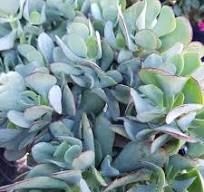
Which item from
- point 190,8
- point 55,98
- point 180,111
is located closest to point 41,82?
point 55,98

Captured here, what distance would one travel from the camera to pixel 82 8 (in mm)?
1115

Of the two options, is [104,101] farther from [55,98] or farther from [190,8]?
[190,8]

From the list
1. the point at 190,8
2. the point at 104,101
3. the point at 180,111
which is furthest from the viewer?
the point at 190,8

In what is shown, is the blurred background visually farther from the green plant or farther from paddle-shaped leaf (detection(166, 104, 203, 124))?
paddle-shaped leaf (detection(166, 104, 203, 124))

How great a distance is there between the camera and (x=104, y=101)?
97 centimetres

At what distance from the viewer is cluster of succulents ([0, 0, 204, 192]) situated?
0.88 metres

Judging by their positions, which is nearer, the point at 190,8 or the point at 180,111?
the point at 180,111

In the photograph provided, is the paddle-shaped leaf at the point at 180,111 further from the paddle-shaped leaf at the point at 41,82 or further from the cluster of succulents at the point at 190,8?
the cluster of succulents at the point at 190,8

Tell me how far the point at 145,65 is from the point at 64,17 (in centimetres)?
25

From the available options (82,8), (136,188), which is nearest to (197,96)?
(136,188)

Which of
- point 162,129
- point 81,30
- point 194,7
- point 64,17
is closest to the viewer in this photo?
point 162,129

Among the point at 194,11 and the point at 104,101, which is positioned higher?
the point at 104,101

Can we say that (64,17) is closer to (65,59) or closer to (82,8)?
(82,8)

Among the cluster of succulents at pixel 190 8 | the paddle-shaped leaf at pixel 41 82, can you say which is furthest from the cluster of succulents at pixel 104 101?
the cluster of succulents at pixel 190 8
